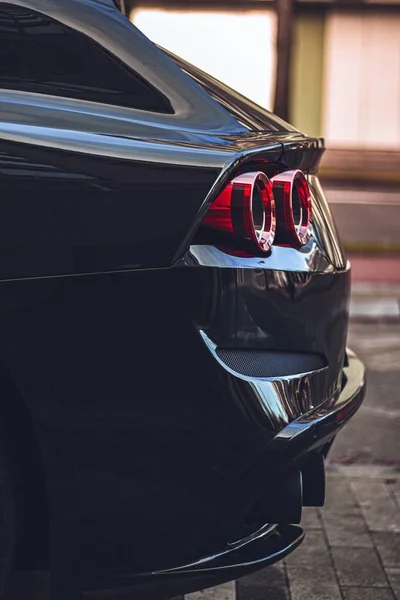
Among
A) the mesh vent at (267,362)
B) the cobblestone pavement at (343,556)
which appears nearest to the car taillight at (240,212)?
the mesh vent at (267,362)

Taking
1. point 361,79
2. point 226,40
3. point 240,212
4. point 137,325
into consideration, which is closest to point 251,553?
point 137,325

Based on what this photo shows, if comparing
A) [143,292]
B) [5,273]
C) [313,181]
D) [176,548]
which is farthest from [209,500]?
[313,181]

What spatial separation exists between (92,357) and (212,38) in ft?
64.1

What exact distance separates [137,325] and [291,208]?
0.50 meters

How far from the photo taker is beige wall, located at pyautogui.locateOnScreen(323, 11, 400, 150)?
21406 mm

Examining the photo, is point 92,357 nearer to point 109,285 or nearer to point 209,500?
point 109,285

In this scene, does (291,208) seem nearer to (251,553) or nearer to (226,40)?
(251,553)

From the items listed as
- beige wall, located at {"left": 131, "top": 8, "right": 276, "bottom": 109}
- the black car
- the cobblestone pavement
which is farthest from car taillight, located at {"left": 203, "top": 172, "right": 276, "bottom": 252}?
beige wall, located at {"left": 131, "top": 8, "right": 276, "bottom": 109}

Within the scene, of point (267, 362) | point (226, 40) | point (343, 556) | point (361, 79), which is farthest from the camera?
point (361, 79)

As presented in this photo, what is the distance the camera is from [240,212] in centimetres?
213

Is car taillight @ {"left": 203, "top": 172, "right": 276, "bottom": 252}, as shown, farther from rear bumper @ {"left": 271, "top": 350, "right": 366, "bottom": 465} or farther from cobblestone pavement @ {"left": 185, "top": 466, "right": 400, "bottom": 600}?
cobblestone pavement @ {"left": 185, "top": 466, "right": 400, "bottom": 600}

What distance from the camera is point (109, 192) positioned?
81.6 inches

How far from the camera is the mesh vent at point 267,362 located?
6.97 ft

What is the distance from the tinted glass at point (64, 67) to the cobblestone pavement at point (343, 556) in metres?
1.47
